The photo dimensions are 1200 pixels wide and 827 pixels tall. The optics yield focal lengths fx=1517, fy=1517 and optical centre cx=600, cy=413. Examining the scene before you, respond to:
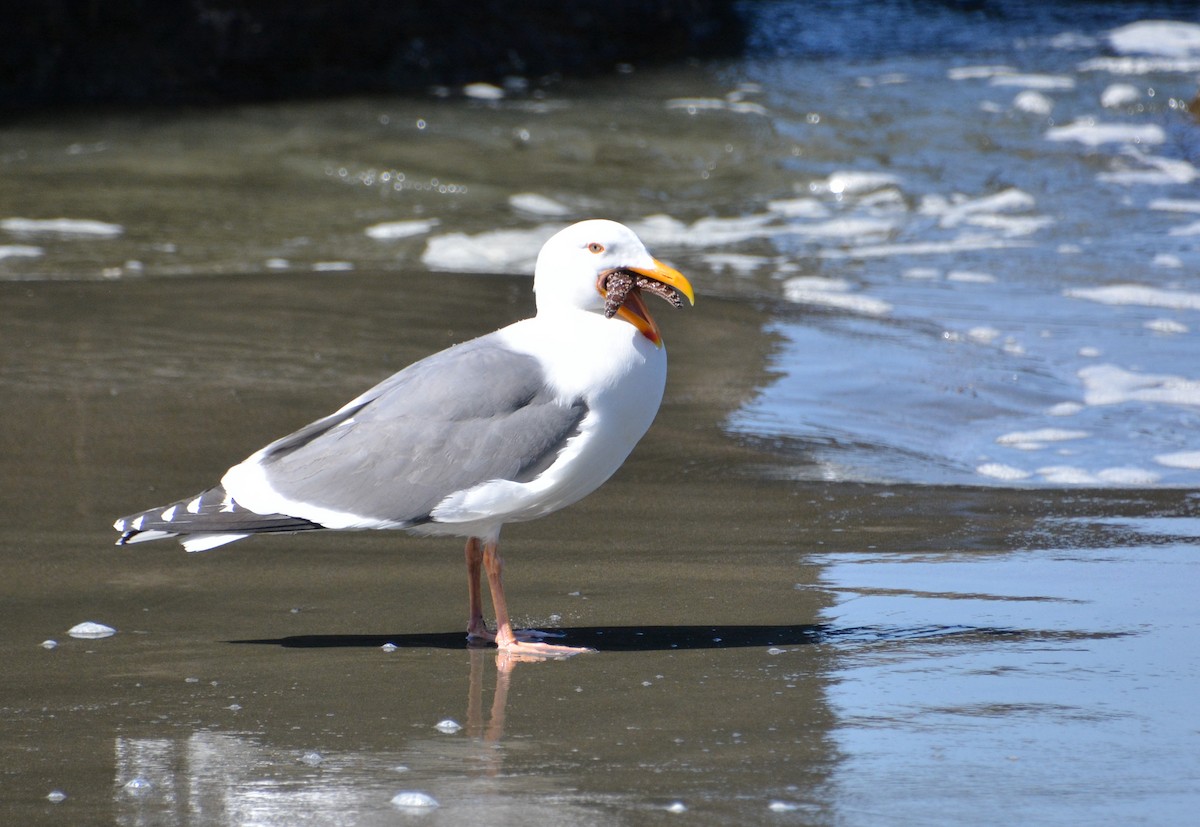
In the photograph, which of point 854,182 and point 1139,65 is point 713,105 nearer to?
point 854,182

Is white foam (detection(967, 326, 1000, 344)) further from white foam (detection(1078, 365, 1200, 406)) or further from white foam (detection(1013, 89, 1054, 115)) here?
white foam (detection(1013, 89, 1054, 115))

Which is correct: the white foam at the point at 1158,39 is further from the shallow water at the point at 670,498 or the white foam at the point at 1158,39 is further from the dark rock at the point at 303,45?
the shallow water at the point at 670,498

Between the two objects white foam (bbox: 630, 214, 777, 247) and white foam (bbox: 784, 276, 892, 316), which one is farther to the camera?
white foam (bbox: 630, 214, 777, 247)

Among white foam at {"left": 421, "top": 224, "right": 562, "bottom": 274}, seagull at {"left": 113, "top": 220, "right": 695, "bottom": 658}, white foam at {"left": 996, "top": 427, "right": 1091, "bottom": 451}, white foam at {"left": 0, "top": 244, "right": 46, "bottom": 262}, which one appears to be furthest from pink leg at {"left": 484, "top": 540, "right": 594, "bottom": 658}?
white foam at {"left": 0, "top": 244, "right": 46, "bottom": 262}

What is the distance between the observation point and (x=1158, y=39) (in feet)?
52.1

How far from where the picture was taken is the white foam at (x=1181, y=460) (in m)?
5.38

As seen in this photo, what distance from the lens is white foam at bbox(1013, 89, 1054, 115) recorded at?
1289 centimetres

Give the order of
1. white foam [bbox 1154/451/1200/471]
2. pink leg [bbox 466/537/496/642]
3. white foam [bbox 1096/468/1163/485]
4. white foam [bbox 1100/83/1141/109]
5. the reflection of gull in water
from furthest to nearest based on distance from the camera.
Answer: white foam [bbox 1100/83/1141/109] → white foam [bbox 1154/451/1200/471] → white foam [bbox 1096/468/1163/485] → pink leg [bbox 466/537/496/642] → the reflection of gull in water

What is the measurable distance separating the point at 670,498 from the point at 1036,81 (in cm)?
1039

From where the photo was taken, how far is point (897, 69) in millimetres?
14891

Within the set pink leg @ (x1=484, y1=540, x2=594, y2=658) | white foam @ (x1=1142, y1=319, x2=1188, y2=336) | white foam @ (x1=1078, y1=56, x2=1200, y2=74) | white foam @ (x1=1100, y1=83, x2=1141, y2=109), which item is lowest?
pink leg @ (x1=484, y1=540, x2=594, y2=658)

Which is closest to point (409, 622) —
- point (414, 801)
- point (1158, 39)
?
point (414, 801)

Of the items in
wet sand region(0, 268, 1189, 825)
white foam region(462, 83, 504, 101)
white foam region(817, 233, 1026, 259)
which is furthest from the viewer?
white foam region(462, 83, 504, 101)

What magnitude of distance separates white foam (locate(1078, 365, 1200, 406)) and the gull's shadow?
9.37ft
